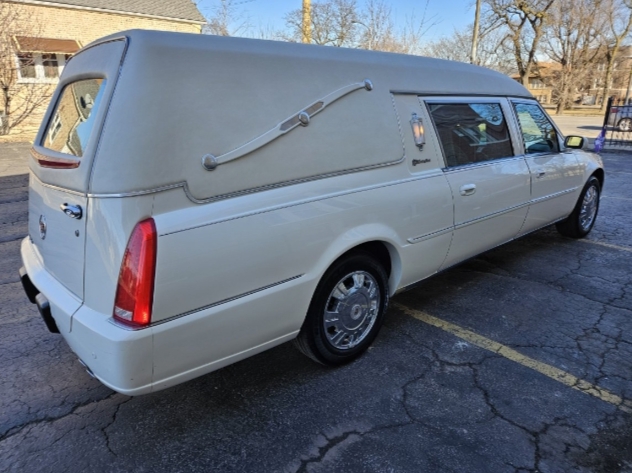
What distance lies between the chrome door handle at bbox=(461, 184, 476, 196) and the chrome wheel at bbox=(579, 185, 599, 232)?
8.72ft

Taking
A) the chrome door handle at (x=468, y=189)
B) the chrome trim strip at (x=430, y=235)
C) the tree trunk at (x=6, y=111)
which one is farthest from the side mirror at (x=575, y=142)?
the tree trunk at (x=6, y=111)

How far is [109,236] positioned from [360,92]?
168cm

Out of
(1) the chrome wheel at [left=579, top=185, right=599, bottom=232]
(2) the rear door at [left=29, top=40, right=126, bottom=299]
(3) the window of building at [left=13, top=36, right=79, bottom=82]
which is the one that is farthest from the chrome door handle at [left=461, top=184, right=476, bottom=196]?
(3) the window of building at [left=13, top=36, right=79, bottom=82]

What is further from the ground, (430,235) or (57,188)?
(57,188)

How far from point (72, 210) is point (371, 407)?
6.16 ft

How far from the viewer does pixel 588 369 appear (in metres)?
2.85

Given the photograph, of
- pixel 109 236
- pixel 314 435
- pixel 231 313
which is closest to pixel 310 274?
pixel 231 313

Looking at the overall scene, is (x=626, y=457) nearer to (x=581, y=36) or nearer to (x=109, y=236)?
(x=109, y=236)

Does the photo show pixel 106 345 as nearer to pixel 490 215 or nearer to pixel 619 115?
pixel 490 215

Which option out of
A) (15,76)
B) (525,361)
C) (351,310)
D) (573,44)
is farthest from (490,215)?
(573,44)

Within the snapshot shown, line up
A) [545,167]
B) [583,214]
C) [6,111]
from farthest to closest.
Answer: [6,111]
[583,214]
[545,167]

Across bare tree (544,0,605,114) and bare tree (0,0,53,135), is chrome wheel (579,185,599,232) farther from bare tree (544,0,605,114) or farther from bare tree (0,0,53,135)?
bare tree (544,0,605,114)

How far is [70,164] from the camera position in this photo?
2061 millimetres

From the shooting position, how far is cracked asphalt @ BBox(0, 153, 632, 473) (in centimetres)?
214
